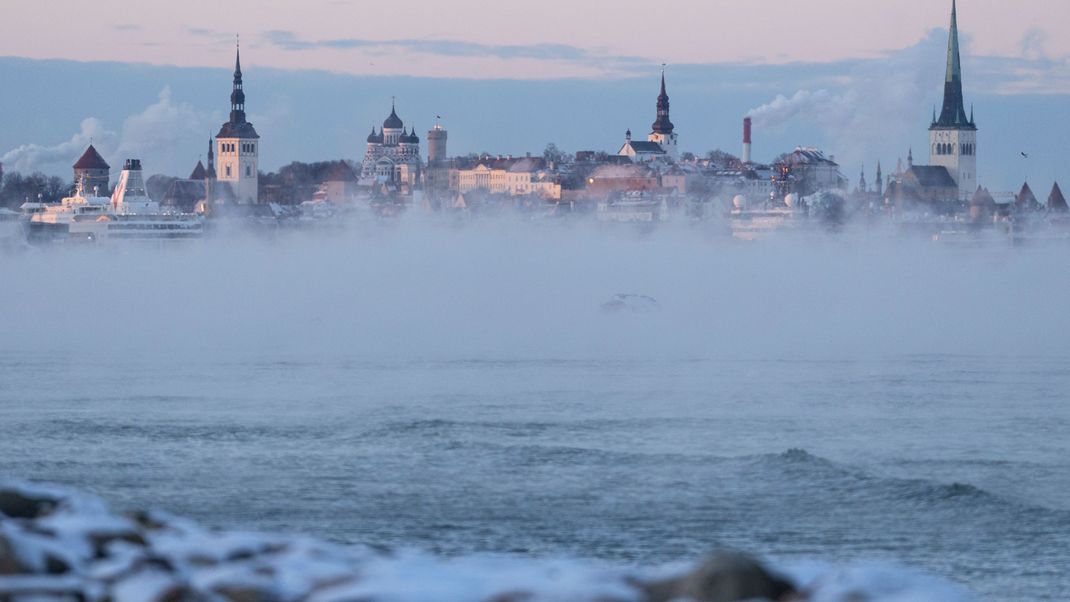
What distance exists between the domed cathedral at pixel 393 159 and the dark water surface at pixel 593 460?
104378 mm

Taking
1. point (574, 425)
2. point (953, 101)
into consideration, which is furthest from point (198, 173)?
point (574, 425)

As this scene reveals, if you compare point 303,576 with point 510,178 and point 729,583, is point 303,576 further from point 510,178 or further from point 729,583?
point 510,178

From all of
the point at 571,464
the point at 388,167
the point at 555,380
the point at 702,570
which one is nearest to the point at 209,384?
the point at 555,380

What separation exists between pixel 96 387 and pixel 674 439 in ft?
34.0

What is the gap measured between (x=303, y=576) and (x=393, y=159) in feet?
438

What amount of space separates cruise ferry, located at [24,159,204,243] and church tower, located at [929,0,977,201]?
188ft

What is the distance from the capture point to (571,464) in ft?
51.9

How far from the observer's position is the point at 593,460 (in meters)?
16.3

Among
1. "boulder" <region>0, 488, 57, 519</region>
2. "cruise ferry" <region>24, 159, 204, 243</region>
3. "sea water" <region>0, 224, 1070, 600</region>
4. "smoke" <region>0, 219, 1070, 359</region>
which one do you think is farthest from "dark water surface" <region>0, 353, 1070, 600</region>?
"cruise ferry" <region>24, 159, 204, 243</region>

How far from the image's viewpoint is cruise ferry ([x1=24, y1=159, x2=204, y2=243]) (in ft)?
269

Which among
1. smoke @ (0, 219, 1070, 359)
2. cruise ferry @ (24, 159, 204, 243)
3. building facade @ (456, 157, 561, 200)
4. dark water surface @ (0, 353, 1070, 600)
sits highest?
building facade @ (456, 157, 561, 200)

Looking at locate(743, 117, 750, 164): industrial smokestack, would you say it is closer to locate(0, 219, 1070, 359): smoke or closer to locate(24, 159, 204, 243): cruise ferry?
locate(0, 219, 1070, 359): smoke

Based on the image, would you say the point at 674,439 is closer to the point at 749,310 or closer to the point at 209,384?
the point at 209,384

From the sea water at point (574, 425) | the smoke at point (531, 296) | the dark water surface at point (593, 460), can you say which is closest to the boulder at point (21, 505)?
the sea water at point (574, 425)
